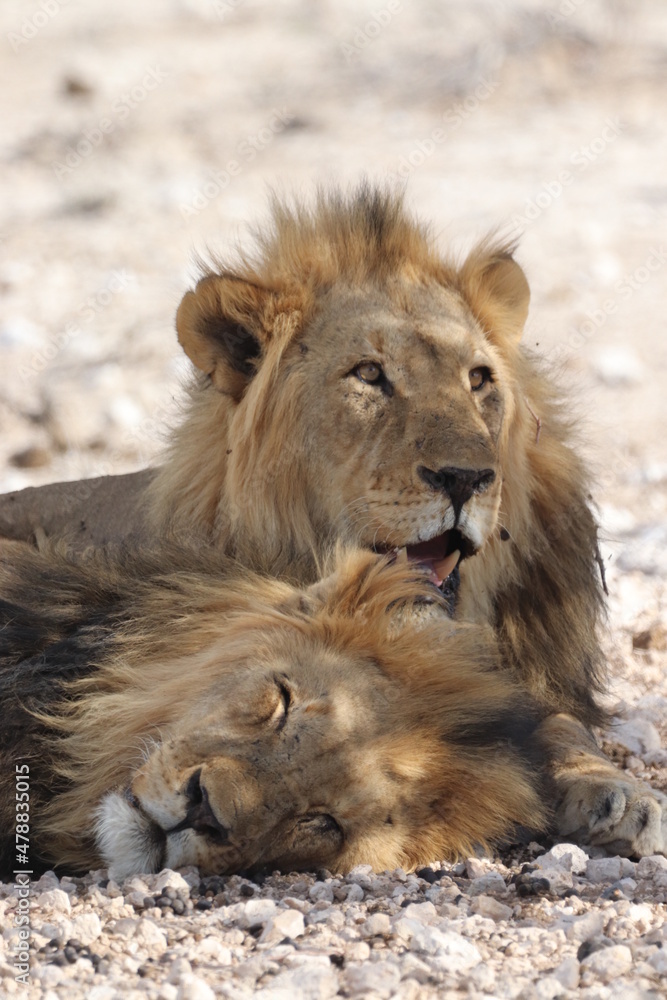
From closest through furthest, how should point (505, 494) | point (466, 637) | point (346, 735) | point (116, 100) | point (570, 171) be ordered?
point (346, 735) → point (466, 637) → point (505, 494) → point (570, 171) → point (116, 100)

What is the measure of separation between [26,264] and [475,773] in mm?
7709

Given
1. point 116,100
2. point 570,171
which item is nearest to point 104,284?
point 570,171

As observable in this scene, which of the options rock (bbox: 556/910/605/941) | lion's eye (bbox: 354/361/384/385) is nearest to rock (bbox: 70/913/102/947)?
rock (bbox: 556/910/605/941)

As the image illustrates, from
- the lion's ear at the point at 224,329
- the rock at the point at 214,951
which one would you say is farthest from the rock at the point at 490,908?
the lion's ear at the point at 224,329

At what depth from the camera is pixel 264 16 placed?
55.0 ft

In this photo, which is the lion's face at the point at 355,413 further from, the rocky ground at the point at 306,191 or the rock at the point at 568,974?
the rock at the point at 568,974

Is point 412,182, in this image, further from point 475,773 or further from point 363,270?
point 475,773

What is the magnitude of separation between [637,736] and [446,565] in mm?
1054

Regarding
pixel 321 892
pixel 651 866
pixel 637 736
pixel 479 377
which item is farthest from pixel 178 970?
pixel 637 736

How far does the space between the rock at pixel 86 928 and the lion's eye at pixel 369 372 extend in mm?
1583

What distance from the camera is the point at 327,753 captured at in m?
2.42

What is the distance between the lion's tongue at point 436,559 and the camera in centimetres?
322

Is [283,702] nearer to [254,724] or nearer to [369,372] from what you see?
[254,724]

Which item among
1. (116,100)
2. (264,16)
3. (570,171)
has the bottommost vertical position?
(570,171)
